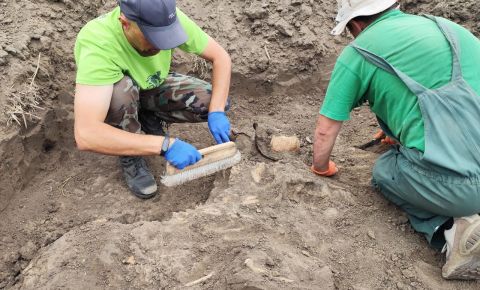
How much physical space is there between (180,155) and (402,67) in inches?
47.7

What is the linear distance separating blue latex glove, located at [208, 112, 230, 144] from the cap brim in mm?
638

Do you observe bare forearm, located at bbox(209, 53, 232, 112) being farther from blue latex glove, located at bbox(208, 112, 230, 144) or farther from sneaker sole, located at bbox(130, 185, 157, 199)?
sneaker sole, located at bbox(130, 185, 157, 199)

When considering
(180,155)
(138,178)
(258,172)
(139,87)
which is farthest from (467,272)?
(139,87)

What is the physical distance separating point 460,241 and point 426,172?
348 mm

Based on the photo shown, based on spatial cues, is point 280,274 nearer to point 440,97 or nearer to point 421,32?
point 440,97

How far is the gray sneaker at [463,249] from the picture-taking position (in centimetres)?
196

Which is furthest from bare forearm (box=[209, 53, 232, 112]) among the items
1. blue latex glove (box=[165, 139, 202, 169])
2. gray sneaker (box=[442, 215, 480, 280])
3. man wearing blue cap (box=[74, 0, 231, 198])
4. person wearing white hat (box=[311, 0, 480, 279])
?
gray sneaker (box=[442, 215, 480, 280])

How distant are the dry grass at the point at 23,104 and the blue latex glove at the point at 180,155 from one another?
3.68 feet

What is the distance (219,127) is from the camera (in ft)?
9.01

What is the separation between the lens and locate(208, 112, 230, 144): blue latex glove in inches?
108

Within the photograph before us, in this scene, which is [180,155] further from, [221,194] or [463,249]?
[463,249]

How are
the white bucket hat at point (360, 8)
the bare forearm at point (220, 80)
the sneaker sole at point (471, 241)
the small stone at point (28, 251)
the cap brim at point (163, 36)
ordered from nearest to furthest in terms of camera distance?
the sneaker sole at point (471, 241), the white bucket hat at point (360, 8), the cap brim at point (163, 36), the small stone at point (28, 251), the bare forearm at point (220, 80)

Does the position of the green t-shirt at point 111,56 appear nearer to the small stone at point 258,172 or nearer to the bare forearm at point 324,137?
the small stone at point 258,172

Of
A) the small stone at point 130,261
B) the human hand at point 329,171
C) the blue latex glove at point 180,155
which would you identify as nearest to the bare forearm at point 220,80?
the blue latex glove at point 180,155
